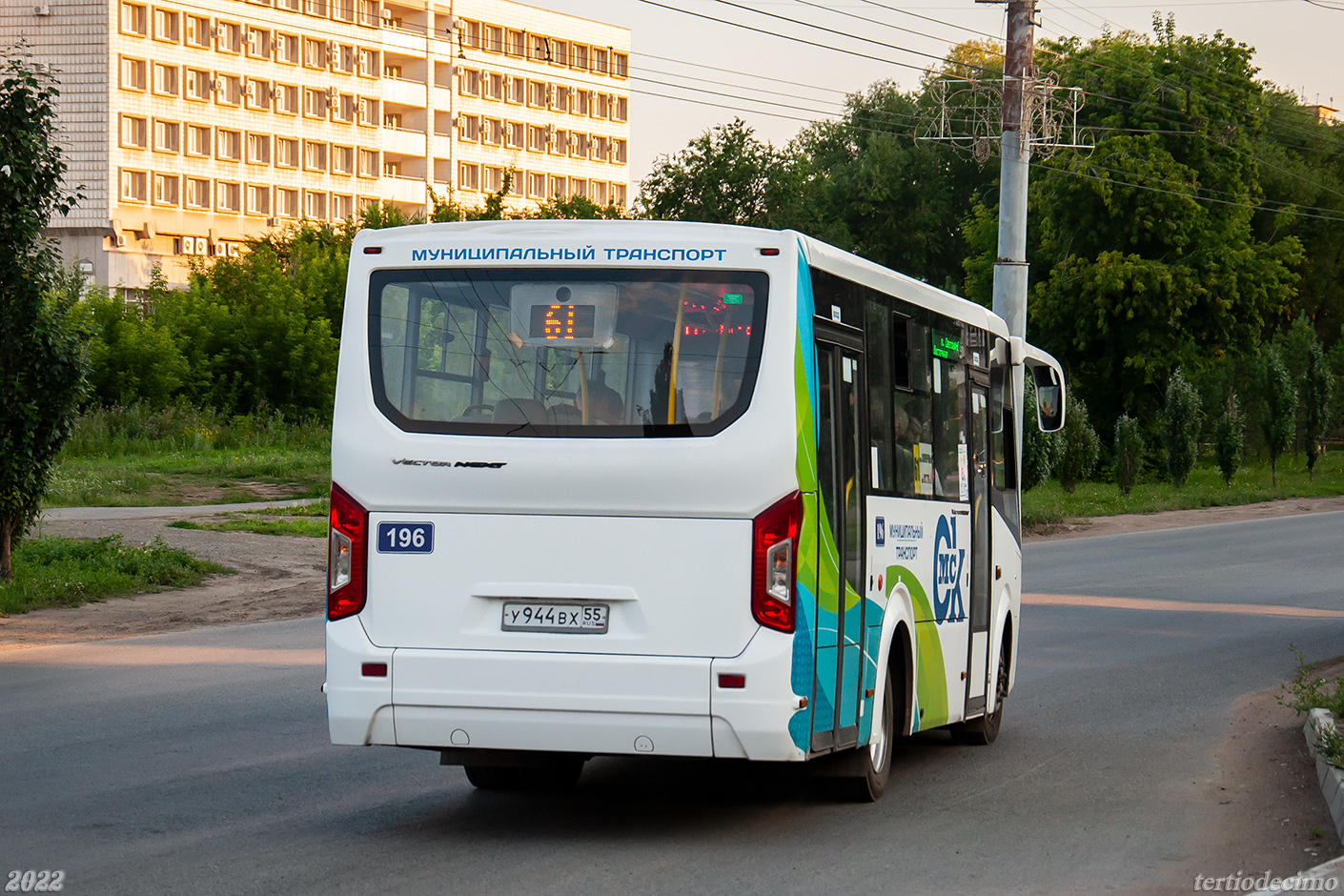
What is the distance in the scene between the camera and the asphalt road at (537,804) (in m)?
7.00

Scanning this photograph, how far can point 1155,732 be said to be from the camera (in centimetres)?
1145

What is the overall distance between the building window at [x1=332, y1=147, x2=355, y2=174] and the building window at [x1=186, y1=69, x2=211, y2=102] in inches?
375

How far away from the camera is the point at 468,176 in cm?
11194

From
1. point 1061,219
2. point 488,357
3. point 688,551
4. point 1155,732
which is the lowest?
point 1155,732

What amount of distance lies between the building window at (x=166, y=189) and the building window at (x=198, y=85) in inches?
186

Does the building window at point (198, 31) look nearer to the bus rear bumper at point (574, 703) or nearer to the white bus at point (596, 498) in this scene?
the white bus at point (596, 498)

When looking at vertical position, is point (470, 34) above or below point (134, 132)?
above

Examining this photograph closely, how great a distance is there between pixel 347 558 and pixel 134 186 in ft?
295

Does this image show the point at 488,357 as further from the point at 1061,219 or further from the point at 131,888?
the point at 1061,219

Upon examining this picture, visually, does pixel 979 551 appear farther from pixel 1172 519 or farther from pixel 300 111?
pixel 300 111

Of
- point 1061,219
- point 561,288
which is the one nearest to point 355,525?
point 561,288

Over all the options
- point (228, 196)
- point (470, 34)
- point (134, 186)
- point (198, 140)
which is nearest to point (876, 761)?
point (134, 186)

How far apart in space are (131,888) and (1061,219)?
5841 centimetres

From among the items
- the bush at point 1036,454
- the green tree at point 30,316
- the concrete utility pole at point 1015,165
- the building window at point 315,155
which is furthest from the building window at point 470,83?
the green tree at point 30,316
